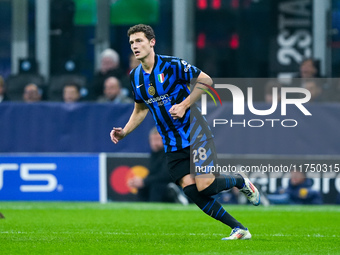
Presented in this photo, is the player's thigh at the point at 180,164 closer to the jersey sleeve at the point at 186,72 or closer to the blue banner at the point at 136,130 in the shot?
the jersey sleeve at the point at 186,72

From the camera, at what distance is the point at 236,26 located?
54.1 ft

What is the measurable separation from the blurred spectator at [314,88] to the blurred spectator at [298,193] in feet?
3.93

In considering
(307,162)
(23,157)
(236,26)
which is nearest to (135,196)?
(23,157)

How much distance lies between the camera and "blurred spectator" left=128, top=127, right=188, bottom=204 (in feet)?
40.7

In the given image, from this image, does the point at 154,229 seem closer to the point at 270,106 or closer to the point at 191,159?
the point at 191,159

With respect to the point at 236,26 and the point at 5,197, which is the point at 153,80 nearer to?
the point at 5,197

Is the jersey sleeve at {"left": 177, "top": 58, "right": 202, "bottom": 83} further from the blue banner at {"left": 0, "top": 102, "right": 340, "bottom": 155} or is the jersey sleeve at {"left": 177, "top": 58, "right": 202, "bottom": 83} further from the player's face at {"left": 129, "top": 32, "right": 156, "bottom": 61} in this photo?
the blue banner at {"left": 0, "top": 102, "right": 340, "bottom": 155}

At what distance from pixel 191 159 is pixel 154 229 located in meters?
1.57

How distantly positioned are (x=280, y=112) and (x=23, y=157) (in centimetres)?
390

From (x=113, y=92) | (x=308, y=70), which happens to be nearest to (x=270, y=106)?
(x=308, y=70)

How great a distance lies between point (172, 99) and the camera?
26.1 ft

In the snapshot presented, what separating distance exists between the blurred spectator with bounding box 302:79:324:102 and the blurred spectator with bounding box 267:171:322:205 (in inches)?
47.2

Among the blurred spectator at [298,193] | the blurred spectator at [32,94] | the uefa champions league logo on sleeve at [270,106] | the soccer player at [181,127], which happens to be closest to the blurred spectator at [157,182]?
the uefa champions league logo on sleeve at [270,106]

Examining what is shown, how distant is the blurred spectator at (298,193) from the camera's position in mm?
12008
